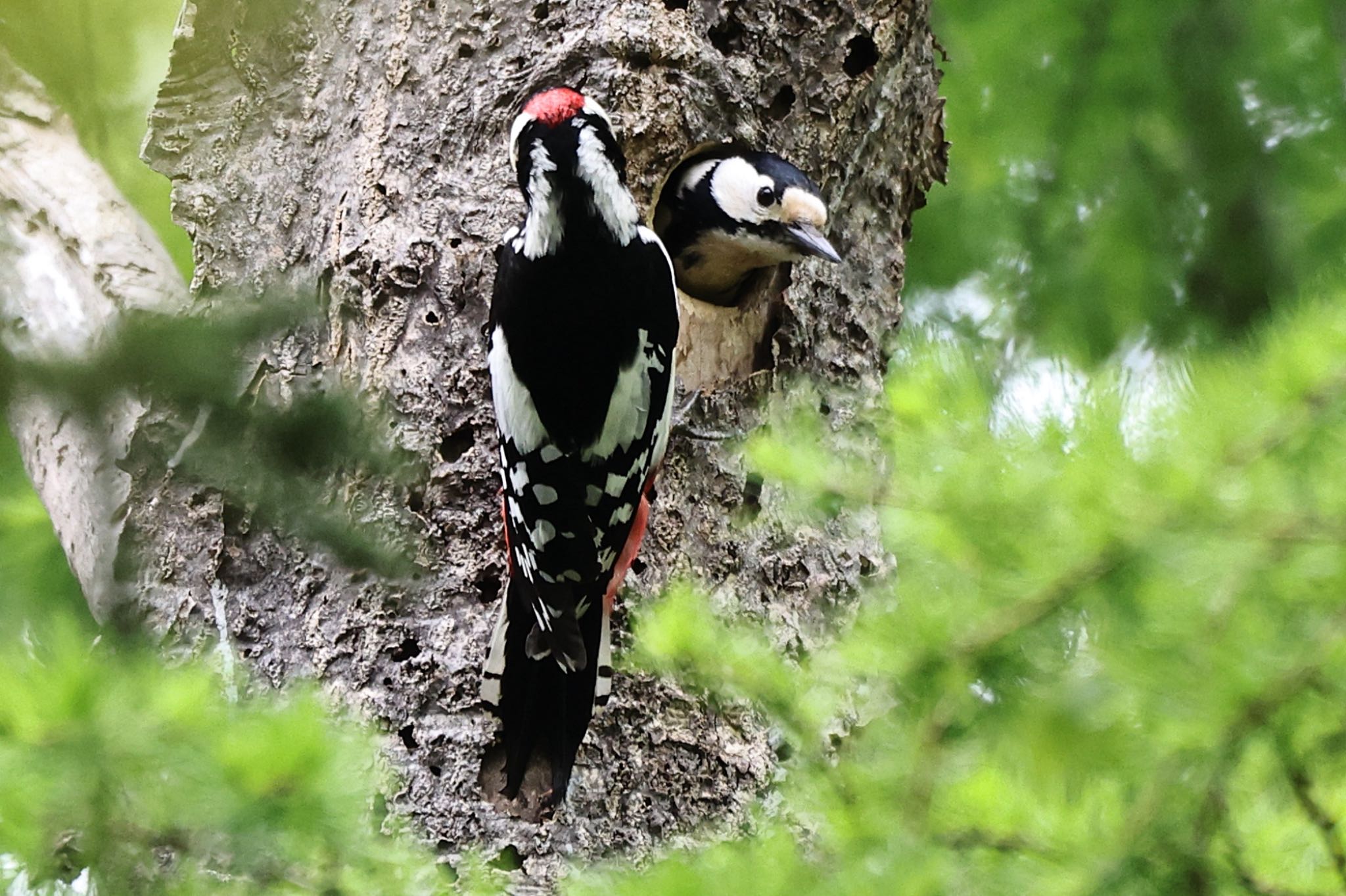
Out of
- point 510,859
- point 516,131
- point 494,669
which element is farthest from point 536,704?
point 516,131

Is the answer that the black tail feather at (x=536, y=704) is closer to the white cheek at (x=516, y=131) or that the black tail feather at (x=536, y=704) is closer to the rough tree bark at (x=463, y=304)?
the rough tree bark at (x=463, y=304)

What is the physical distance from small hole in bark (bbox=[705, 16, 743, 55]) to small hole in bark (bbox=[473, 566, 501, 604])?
1010 millimetres

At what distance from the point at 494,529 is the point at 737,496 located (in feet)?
1.35

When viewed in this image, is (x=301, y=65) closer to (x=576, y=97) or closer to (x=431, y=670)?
(x=576, y=97)

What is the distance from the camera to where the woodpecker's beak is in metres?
2.45

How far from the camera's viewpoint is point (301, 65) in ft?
8.36

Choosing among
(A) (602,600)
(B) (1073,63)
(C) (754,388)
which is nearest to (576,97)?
(C) (754,388)

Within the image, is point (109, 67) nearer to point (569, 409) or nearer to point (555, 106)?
point (555, 106)

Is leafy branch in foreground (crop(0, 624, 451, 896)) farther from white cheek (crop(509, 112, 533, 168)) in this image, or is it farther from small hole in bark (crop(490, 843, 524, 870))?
white cheek (crop(509, 112, 533, 168))

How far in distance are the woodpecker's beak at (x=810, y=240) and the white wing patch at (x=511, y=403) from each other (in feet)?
2.12

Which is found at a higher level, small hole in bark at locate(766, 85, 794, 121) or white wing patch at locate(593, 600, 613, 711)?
small hole in bark at locate(766, 85, 794, 121)

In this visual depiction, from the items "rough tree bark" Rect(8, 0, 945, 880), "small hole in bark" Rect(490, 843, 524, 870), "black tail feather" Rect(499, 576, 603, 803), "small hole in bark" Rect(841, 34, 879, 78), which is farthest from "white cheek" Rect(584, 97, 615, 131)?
"small hole in bark" Rect(490, 843, 524, 870)

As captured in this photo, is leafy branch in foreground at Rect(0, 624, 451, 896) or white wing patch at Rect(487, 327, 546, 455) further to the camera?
white wing patch at Rect(487, 327, 546, 455)

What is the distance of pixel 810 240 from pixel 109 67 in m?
1.21
